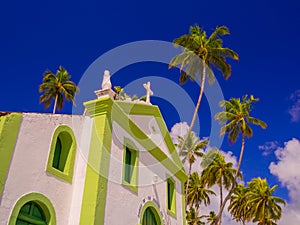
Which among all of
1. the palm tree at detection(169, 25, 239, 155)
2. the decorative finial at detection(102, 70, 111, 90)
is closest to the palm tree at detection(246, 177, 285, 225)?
the palm tree at detection(169, 25, 239, 155)

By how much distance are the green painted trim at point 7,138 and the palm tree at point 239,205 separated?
40.4 m

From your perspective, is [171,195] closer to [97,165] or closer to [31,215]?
[97,165]

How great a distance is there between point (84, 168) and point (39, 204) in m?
1.86

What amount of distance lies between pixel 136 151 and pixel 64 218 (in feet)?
14.0

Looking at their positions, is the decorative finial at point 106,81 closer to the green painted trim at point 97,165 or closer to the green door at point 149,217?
the green painted trim at point 97,165

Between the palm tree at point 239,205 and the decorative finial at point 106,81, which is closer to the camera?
the decorative finial at point 106,81

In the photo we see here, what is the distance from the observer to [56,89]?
38.1 meters

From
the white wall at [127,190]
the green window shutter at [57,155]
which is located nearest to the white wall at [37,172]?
the green window shutter at [57,155]

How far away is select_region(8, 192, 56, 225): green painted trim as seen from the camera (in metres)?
8.41

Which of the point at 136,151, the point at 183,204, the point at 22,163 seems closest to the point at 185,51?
the point at 183,204

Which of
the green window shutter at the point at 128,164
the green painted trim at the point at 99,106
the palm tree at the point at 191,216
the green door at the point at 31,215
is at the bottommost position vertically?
the green door at the point at 31,215

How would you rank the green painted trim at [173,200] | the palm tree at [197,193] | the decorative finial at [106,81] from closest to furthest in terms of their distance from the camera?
the decorative finial at [106,81] < the green painted trim at [173,200] < the palm tree at [197,193]

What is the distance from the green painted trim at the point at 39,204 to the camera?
27.6 feet

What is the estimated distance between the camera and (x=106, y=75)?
12.7 metres
